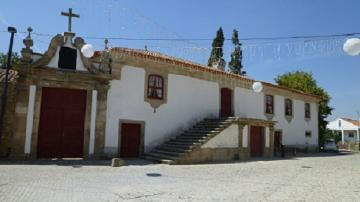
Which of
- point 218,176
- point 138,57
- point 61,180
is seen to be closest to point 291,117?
point 138,57

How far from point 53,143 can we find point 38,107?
1548mm

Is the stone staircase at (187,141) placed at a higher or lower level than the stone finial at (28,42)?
lower

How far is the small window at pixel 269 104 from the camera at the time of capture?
21031 mm

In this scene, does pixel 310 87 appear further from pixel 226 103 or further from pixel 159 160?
pixel 159 160

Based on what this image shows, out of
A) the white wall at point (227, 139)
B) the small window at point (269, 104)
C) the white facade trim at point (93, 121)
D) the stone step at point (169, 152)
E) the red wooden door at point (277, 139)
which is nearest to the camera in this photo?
the white facade trim at point (93, 121)

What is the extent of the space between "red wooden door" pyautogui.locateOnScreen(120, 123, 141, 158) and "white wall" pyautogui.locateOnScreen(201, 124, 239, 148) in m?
3.11

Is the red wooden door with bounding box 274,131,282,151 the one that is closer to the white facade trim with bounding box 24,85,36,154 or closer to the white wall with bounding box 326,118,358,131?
the white facade trim with bounding box 24,85,36,154

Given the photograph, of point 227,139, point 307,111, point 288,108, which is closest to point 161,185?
point 227,139

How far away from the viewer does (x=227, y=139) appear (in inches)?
592

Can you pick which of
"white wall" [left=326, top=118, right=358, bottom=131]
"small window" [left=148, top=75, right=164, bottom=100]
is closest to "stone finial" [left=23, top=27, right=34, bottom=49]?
"small window" [left=148, top=75, right=164, bottom=100]

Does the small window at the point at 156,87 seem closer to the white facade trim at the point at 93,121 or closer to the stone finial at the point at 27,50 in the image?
the white facade trim at the point at 93,121

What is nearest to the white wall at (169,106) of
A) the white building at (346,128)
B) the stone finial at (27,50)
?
the stone finial at (27,50)

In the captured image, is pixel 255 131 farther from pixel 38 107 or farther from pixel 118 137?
pixel 38 107

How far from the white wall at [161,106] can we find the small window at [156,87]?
0.40 metres
